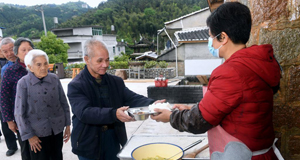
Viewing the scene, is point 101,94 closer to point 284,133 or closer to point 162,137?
point 162,137

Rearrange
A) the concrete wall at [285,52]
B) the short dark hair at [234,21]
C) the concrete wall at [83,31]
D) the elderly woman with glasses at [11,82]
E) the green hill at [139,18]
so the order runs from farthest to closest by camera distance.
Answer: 1. the green hill at [139,18]
2. the concrete wall at [83,31]
3. the elderly woman with glasses at [11,82]
4. the concrete wall at [285,52]
5. the short dark hair at [234,21]

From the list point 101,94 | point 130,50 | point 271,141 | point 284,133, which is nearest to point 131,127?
point 101,94

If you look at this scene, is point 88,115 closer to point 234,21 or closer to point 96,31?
point 234,21

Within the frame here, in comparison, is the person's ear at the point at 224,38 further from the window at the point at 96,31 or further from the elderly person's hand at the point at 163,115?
the window at the point at 96,31

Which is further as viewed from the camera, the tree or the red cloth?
the tree

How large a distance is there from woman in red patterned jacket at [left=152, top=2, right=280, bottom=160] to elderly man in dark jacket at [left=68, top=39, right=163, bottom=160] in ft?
2.60

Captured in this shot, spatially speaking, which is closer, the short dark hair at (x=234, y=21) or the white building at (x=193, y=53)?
the short dark hair at (x=234, y=21)

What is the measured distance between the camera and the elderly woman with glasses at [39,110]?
2424mm

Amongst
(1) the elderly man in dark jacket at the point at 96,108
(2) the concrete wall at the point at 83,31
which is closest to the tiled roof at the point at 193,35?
(1) the elderly man in dark jacket at the point at 96,108

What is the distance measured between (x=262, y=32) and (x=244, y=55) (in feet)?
2.61

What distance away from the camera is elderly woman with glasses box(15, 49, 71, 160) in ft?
7.95

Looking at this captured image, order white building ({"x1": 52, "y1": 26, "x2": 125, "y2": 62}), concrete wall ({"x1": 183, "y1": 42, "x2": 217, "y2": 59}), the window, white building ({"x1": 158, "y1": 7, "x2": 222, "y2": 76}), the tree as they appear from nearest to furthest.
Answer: white building ({"x1": 158, "y1": 7, "x2": 222, "y2": 76})
concrete wall ({"x1": 183, "y1": 42, "x2": 217, "y2": 59})
the tree
white building ({"x1": 52, "y1": 26, "x2": 125, "y2": 62})
the window

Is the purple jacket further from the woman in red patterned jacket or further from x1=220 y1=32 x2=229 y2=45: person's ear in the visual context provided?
x1=220 y1=32 x2=229 y2=45: person's ear

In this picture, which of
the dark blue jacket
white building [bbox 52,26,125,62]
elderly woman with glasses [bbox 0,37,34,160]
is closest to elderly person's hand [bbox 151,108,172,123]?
the dark blue jacket
